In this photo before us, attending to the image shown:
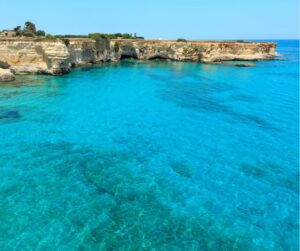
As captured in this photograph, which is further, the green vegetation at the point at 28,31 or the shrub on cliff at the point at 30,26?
the shrub on cliff at the point at 30,26

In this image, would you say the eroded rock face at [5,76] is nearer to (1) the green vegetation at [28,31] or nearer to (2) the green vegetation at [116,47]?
(1) the green vegetation at [28,31]

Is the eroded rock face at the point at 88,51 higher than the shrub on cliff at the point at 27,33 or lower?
lower

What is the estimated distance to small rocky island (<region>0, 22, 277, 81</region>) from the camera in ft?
174

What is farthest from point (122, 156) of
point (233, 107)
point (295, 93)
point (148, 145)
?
point (295, 93)

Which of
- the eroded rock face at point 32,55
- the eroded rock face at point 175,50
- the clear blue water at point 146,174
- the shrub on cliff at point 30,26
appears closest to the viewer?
the clear blue water at point 146,174

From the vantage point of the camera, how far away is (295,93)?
45531 millimetres

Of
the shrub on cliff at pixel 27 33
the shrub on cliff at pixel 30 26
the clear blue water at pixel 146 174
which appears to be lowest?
the clear blue water at pixel 146 174

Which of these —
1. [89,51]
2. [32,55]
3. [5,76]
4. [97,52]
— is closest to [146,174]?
[5,76]

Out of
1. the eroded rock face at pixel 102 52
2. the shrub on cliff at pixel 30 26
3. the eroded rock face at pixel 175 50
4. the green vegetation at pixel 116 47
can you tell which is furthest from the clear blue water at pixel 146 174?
the eroded rock face at pixel 175 50

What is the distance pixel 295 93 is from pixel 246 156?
2895 centimetres

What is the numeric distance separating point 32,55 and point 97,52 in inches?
1016

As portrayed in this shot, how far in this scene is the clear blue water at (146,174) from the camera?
13.4 meters

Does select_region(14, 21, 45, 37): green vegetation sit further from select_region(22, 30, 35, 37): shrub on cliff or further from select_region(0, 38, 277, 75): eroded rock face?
select_region(0, 38, 277, 75): eroded rock face

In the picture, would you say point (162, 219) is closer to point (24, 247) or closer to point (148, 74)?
point (24, 247)
